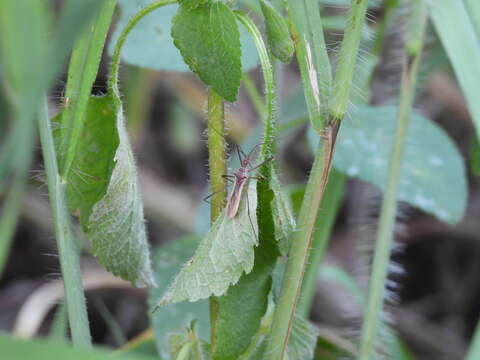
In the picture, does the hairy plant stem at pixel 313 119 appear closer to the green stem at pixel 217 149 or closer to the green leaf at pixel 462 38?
the green stem at pixel 217 149

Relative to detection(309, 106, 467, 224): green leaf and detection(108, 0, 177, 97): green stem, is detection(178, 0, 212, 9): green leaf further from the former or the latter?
detection(309, 106, 467, 224): green leaf

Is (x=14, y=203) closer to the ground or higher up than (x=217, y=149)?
closer to the ground

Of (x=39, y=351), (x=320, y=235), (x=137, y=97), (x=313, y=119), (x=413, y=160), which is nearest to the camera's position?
(x=39, y=351)

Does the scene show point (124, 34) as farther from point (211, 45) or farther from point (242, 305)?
point (242, 305)

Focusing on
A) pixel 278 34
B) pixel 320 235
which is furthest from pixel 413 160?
pixel 278 34

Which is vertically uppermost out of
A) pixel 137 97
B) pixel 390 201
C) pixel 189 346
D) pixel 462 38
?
pixel 137 97

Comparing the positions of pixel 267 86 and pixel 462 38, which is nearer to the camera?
pixel 267 86

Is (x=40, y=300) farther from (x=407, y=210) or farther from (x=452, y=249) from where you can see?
(x=452, y=249)
